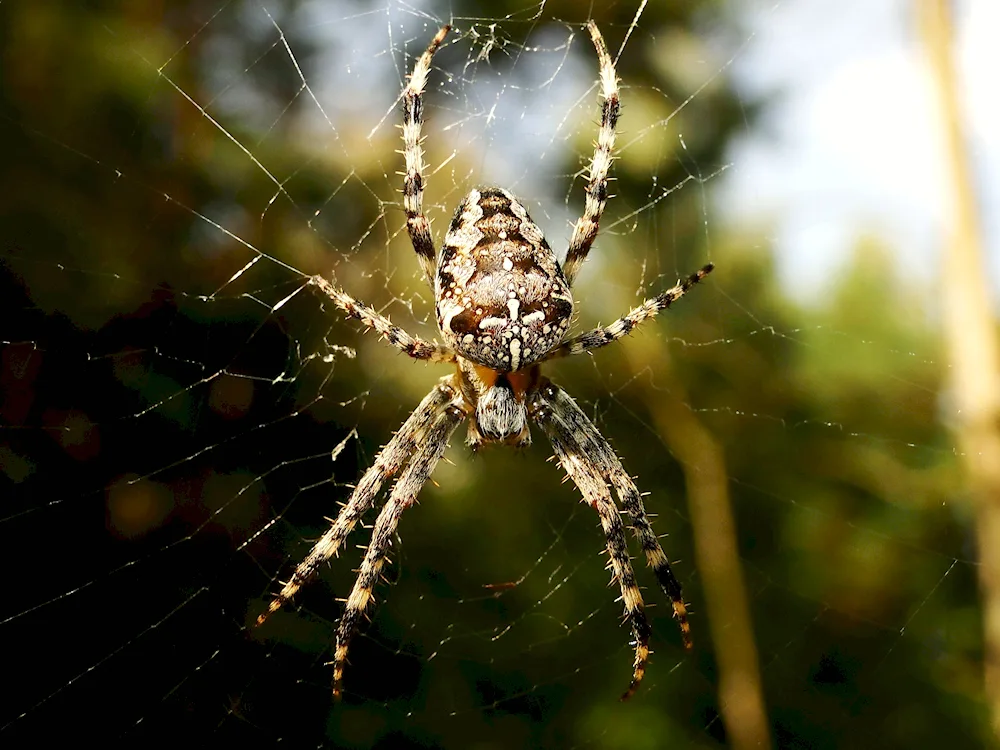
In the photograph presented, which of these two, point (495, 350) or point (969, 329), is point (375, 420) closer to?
point (495, 350)

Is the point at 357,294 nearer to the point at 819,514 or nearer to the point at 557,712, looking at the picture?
the point at 557,712

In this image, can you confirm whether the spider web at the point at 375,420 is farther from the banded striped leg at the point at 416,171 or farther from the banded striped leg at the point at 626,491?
the banded striped leg at the point at 416,171

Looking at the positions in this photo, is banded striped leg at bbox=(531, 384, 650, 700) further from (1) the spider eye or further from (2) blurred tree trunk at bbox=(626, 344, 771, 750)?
(2) blurred tree trunk at bbox=(626, 344, 771, 750)

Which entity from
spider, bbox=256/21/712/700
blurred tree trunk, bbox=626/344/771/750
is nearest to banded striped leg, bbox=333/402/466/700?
spider, bbox=256/21/712/700

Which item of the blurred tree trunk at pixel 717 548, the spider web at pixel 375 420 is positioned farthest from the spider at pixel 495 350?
the blurred tree trunk at pixel 717 548

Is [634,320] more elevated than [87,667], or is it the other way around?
[634,320]

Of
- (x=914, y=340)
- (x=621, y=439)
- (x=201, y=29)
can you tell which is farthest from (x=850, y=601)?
(x=201, y=29)
